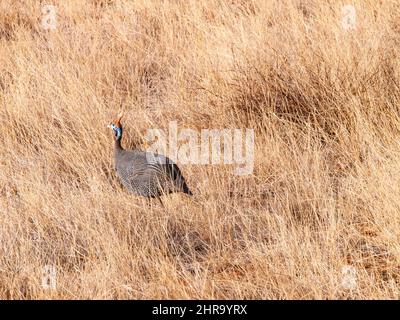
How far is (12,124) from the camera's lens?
15.4ft

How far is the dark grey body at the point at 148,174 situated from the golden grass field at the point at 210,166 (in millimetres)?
102

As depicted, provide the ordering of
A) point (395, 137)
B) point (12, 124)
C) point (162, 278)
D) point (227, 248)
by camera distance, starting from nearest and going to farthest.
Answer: point (162, 278) → point (227, 248) → point (395, 137) → point (12, 124)

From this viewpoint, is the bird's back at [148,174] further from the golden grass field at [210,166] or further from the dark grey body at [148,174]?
the golden grass field at [210,166]

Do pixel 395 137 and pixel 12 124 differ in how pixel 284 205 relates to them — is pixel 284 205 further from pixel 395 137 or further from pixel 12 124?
pixel 12 124

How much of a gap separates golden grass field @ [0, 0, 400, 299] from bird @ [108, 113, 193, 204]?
101 mm

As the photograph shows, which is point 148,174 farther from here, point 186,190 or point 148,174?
point 186,190

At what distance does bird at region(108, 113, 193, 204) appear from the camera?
3730 mm

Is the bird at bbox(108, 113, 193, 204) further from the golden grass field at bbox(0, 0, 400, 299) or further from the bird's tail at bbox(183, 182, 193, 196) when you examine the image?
the golden grass field at bbox(0, 0, 400, 299)

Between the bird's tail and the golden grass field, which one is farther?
the bird's tail

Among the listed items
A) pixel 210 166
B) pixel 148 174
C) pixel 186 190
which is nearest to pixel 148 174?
pixel 148 174

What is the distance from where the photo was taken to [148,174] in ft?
12.5

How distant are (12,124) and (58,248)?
5.13ft

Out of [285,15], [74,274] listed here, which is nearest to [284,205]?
[74,274]

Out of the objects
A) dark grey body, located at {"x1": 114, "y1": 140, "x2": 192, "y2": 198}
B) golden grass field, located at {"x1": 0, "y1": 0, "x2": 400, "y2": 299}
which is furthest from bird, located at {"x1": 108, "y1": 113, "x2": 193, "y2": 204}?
golden grass field, located at {"x1": 0, "y1": 0, "x2": 400, "y2": 299}
